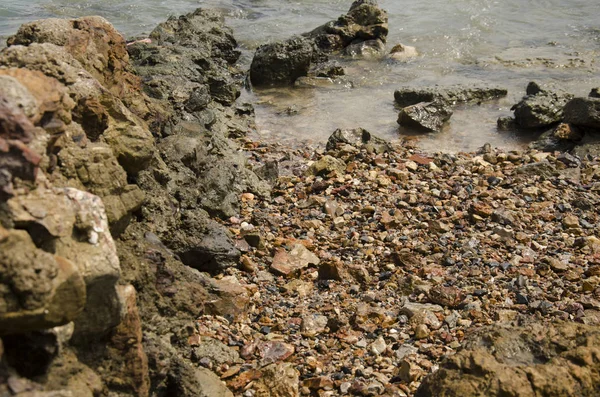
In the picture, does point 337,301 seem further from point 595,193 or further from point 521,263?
point 595,193

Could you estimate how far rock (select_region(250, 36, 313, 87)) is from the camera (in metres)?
13.8

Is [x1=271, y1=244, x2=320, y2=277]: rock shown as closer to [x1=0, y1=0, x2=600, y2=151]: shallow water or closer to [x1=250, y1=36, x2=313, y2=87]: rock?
[x1=0, y1=0, x2=600, y2=151]: shallow water

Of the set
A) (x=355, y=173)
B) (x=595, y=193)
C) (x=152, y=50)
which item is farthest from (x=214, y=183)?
(x=595, y=193)

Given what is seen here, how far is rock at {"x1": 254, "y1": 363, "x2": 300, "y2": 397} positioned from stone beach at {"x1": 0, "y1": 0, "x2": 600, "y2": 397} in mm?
15

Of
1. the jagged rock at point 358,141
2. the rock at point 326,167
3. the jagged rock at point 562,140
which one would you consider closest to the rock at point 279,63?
the jagged rock at point 358,141

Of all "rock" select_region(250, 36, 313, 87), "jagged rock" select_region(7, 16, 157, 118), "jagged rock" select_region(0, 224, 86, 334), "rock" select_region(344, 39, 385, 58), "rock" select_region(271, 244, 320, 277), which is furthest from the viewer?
"rock" select_region(344, 39, 385, 58)

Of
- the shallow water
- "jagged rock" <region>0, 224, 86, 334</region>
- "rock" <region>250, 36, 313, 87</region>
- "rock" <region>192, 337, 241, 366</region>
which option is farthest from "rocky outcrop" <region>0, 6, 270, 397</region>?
"rock" <region>250, 36, 313, 87</region>

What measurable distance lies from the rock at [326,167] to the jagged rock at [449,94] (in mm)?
3775

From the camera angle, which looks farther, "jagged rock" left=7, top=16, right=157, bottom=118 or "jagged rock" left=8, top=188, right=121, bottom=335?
"jagged rock" left=7, top=16, right=157, bottom=118

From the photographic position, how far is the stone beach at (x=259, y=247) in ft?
10.3

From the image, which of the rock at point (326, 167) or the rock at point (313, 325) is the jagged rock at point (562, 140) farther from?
the rock at point (313, 325)

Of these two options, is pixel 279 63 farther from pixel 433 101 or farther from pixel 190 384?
pixel 190 384

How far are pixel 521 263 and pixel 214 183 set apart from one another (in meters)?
3.48

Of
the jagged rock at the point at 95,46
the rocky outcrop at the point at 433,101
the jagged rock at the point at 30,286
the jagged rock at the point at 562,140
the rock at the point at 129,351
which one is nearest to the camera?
the jagged rock at the point at 30,286
